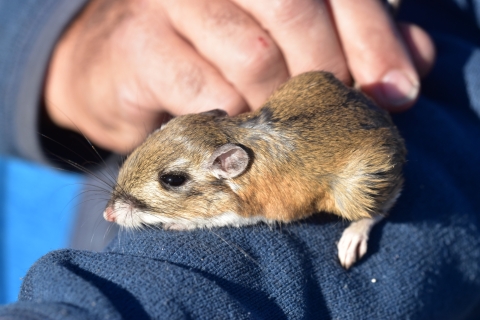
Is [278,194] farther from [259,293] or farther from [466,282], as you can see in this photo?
[466,282]

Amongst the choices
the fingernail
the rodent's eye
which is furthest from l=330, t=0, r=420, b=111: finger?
the rodent's eye

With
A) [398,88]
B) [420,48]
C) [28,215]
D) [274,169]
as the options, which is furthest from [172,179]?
[28,215]

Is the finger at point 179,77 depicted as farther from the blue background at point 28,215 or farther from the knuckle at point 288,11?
the blue background at point 28,215

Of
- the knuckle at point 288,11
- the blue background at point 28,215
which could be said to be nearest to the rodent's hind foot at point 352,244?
the knuckle at point 288,11

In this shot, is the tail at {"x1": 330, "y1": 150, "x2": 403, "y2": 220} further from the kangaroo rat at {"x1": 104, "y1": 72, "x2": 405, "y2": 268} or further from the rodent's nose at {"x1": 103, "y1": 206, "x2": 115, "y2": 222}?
the rodent's nose at {"x1": 103, "y1": 206, "x2": 115, "y2": 222}

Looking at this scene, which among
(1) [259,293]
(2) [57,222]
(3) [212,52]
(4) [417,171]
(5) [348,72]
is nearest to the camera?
(1) [259,293]

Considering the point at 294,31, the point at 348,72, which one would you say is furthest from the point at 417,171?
the point at 294,31
